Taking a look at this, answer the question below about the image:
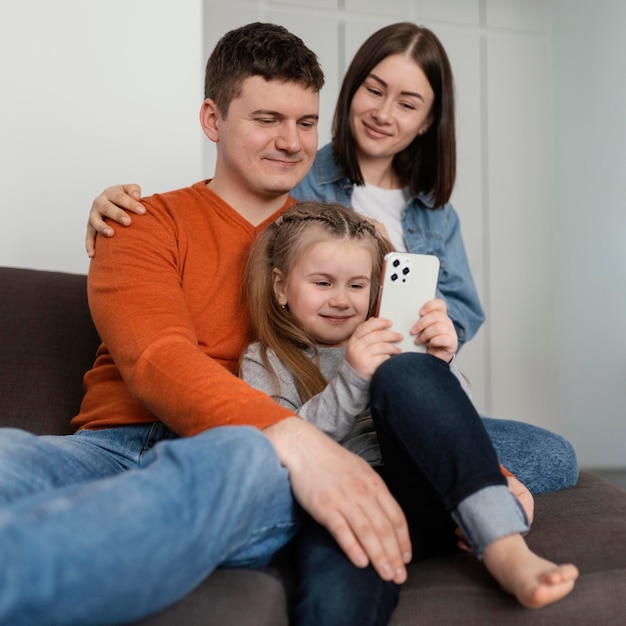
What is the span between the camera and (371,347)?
1191 mm

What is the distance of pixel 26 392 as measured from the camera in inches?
61.4

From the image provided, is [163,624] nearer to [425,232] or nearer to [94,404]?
[94,404]

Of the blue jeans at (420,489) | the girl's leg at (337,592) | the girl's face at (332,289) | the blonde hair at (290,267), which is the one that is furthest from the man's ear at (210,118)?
the girl's leg at (337,592)

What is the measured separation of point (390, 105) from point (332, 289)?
2.67ft

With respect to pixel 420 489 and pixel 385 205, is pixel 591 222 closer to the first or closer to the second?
pixel 385 205

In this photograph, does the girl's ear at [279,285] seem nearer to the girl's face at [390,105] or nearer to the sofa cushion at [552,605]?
the sofa cushion at [552,605]

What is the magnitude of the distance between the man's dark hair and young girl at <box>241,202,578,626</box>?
0.82ft

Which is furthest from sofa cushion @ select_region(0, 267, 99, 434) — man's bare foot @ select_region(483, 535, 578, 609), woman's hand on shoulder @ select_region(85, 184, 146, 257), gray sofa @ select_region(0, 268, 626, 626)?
man's bare foot @ select_region(483, 535, 578, 609)

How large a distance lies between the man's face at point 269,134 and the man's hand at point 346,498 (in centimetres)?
66

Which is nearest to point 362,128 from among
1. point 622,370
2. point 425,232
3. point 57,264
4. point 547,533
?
point 425,232

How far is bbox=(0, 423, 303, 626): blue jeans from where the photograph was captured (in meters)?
0.76

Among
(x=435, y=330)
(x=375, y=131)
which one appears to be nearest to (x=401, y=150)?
(x=375, y=131)

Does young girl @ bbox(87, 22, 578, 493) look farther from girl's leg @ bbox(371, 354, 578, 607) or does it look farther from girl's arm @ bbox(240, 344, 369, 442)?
girl's leg @ bbox(371, 354, 578, 607)

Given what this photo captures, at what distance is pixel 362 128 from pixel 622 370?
2.19 metres
